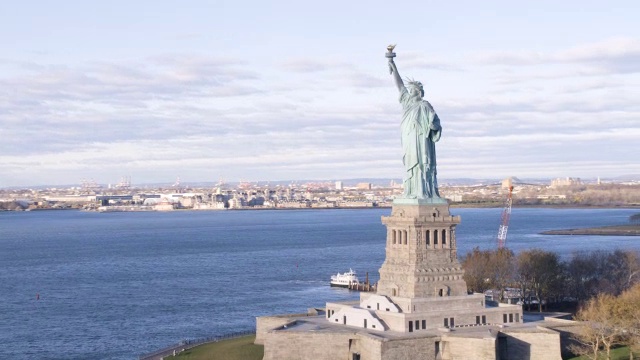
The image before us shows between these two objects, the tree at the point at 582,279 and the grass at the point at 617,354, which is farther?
the tree at the point at 582,279

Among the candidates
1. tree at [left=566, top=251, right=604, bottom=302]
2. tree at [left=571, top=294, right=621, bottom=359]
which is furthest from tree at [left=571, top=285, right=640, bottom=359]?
tree at [left=566, top=251, right=604, bottom=302]

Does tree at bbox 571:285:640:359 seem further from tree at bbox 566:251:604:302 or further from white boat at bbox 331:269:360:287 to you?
white boat at bbox 331:269:360:287

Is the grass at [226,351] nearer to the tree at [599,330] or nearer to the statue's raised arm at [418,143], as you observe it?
the statue's raised arm at [418,143]

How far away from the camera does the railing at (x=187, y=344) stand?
53719mm

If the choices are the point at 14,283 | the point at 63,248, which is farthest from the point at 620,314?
the point at 63,248

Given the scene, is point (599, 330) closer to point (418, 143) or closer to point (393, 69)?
point (418, 143)

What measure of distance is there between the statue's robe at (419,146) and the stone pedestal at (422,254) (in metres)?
0.81

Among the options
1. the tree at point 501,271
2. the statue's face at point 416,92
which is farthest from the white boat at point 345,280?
the statue's face at point 416,92

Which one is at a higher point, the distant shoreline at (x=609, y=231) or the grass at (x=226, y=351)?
the distant shoreline at (x=609, y=231)

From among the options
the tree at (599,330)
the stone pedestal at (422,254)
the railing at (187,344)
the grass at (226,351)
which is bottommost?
the railing at (187,344)

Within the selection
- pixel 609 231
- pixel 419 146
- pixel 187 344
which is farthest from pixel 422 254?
pixel 609 231

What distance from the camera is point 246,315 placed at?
70.9 m

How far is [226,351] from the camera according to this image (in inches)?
2076

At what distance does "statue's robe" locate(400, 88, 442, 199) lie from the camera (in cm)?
5275
